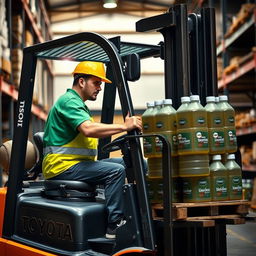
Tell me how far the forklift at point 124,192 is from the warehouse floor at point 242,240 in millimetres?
2620

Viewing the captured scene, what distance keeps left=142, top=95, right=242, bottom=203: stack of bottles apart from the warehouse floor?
269 cm

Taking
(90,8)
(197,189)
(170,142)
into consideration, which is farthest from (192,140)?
(90,8)

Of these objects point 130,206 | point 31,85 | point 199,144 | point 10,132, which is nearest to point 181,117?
point 199,144

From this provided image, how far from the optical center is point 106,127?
373 cm

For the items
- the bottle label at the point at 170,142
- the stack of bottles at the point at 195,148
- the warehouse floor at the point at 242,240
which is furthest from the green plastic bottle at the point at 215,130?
the warehouse floor at the point at 242,240

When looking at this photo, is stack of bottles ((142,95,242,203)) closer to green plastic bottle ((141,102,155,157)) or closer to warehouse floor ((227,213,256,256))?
green plastic bottle ((141,102,155,157))

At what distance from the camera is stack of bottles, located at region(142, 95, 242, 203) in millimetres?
3539

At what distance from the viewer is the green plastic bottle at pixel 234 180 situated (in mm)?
3703

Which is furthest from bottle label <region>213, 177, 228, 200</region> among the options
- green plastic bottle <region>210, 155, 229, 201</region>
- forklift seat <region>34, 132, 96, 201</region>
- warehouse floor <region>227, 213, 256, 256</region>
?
warehouse floor <region>227, 213, 256, 256</region>

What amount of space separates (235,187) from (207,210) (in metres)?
0.26

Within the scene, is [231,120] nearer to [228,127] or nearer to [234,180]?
[228,127]

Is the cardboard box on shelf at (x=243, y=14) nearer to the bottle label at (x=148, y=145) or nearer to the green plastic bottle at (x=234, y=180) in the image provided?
the green plastic bottle at (x=234, y=180)

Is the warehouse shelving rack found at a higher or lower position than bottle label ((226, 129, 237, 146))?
A: higher

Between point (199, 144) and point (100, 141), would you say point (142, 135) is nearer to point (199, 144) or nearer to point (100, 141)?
point (199, 144)
